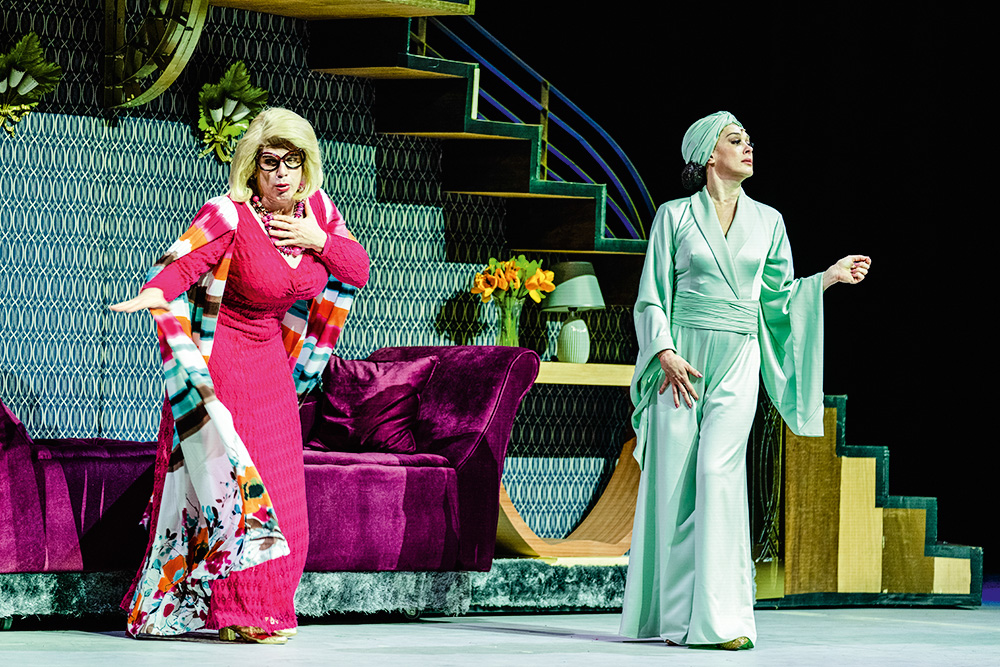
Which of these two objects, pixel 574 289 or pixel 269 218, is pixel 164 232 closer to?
pixel 574 289

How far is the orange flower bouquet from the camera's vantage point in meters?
8.20

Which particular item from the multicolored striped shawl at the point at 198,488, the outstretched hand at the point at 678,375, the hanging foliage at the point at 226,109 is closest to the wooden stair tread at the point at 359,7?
the hanging foliage at the point at 226,109

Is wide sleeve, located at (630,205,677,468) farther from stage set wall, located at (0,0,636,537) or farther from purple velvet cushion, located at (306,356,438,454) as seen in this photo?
stage set wall, located at (0,0,636,537)

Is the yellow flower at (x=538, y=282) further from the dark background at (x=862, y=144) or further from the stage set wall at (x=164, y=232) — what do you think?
the dark background at (x=862, y=144)

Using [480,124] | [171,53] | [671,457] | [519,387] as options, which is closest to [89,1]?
[171,53]

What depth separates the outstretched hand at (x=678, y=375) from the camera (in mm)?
5746

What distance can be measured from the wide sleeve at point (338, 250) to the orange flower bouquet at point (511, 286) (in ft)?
7.01

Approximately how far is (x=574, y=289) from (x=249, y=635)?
121 inches

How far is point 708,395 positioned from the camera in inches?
229

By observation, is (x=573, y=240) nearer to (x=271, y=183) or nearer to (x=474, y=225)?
(x=474, y=225)

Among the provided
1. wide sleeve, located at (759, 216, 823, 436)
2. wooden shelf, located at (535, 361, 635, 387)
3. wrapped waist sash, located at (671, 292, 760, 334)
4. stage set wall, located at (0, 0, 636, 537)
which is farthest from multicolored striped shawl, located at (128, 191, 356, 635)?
wooden shelf, located at (535, 361, 635, 387)

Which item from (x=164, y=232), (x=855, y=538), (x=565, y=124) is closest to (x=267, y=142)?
(x=164, y=232)

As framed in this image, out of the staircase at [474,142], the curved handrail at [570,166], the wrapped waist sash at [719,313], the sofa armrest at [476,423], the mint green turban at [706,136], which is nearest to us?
the wrapped waist sash at [719,313]

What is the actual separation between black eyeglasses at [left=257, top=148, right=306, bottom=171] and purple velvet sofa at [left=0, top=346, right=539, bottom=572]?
113cm
